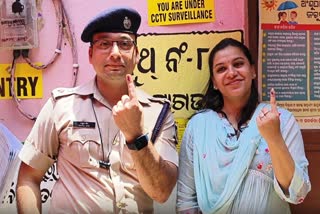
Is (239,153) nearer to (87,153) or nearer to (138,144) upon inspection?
(138,144)

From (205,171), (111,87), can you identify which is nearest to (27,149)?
(111,87)

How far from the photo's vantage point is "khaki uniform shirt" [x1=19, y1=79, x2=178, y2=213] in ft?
7.17

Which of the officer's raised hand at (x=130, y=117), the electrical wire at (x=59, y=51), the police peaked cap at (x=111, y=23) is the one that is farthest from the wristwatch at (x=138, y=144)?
the electrical wire at (x=59, y=51)

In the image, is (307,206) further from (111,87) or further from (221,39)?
(111,87)

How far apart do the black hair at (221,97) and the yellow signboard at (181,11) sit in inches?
12.6

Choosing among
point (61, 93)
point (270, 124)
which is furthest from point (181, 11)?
point (270, 124)

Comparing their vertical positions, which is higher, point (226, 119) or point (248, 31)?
point (248, 31)

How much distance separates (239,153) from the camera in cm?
224

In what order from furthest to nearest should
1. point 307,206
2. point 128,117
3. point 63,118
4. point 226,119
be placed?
1. point 307,206
2. point 226,119
3. point 63,118
4. point 128,117

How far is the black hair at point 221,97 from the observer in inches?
94.7

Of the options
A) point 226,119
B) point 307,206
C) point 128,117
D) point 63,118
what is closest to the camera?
point 128,117

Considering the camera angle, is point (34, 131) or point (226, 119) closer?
point (34, 131)

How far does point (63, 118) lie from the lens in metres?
2.22

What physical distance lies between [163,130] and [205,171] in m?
0.27
